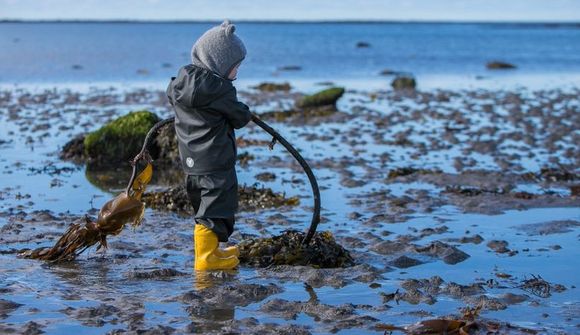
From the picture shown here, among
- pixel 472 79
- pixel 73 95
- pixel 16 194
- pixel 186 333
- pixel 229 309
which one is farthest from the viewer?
pixel 472 79

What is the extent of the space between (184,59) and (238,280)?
52171 mm

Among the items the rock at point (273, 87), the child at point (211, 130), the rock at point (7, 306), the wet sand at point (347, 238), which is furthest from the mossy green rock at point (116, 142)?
the rock at point (273, 87)

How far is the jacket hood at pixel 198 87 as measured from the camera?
21.9ft

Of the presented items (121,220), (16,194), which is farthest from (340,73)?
(121,220)

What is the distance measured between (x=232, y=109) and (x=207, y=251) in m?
1.13

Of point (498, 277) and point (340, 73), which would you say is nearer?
point (498, 277)

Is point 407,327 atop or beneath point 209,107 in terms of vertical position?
beneath

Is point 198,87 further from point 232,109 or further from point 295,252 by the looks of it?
point 295,252

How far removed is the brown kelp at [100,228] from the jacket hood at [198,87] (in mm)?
948

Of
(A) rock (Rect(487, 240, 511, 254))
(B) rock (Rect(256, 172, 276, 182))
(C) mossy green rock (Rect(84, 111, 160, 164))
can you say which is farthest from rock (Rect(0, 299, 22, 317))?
(C) mossy green rock (Rect(84, 111, 160, 164))

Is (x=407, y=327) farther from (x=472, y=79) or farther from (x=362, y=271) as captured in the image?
(x=472, y=79)

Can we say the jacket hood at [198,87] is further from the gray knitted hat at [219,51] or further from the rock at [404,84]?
the rock at [404,84]

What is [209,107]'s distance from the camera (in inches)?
266

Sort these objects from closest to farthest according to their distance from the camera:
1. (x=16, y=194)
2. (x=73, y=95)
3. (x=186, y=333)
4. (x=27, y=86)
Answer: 1. (x=186, y=333)
2. (x=16, y=194)
3. (x=73, y=95)
4. (x=27, y=86)
